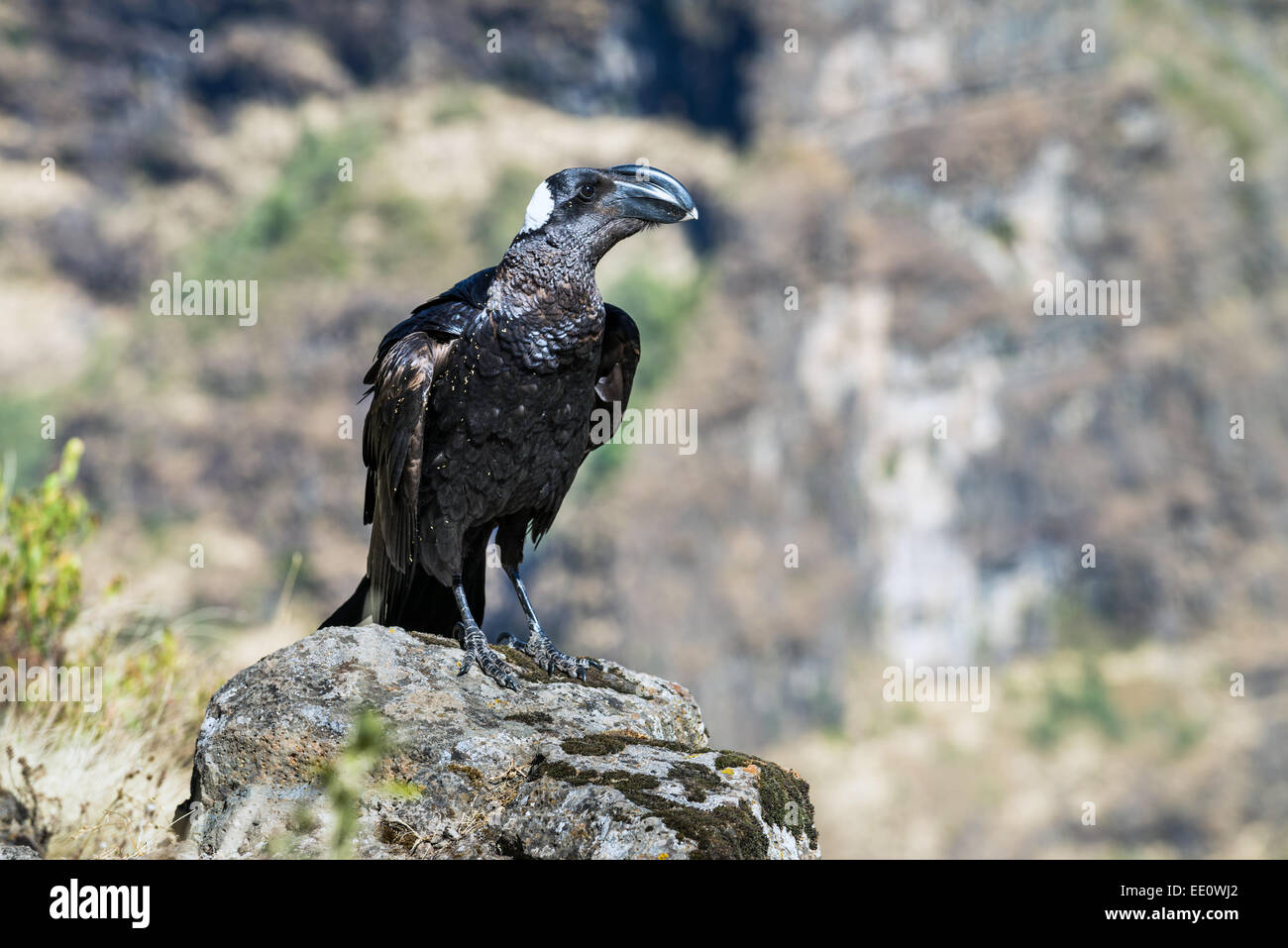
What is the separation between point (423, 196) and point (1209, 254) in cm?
6609

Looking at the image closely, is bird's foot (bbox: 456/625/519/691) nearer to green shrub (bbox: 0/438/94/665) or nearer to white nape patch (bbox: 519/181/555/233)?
white nape patch (bbox: 519/181/555/233)

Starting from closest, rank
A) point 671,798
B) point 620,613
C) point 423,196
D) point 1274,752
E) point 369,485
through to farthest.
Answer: point 671,798
point 369,485
point 1274,752
point 620,613
point 423,196

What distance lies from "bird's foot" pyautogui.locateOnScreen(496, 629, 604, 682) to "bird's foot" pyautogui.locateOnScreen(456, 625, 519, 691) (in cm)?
35

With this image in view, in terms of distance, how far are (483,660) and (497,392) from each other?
121 cm

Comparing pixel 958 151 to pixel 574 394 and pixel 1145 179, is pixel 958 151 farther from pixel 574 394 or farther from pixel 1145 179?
pixel 574 394

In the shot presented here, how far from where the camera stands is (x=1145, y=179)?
364 ft

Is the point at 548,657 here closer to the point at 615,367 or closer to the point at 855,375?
the point at 615,367

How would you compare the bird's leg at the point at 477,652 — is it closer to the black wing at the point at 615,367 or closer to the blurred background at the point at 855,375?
the black wing at the point at 615,367

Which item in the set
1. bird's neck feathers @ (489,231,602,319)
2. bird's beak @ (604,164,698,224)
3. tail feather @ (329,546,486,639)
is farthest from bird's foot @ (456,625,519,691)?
bird's beak @ (604,164,698,224)

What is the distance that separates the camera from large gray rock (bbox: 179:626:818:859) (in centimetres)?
452

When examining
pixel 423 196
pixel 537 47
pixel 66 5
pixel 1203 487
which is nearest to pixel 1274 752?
pixel 1203 487

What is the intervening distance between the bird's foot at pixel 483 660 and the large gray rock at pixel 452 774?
0.14 ft

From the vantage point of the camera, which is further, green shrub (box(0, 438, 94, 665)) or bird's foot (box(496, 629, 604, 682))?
green shrub (box(0, 438, 94, 665))

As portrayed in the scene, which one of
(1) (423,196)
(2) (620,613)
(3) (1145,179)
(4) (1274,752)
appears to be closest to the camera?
(4) (1274,752)
